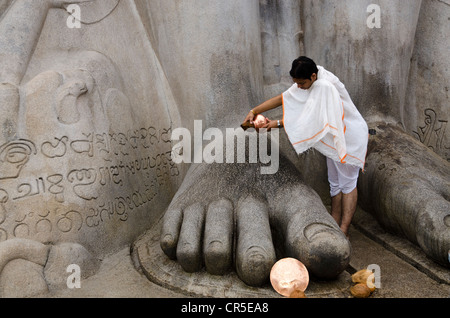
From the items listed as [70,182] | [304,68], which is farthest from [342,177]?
[70,182]

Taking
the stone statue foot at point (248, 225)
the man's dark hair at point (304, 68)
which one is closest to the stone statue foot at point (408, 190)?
the stone statue foot at point (248, 225)

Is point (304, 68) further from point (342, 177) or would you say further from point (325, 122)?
point (342, 177)

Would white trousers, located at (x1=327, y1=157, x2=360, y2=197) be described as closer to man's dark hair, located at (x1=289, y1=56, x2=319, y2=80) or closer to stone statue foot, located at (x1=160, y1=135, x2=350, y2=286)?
stone statue foot, located at (x1=160, y1=135, x2=350, y2=286)

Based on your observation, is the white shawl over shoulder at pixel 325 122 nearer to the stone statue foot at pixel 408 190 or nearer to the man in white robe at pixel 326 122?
the man in white robe at pixel 326 122

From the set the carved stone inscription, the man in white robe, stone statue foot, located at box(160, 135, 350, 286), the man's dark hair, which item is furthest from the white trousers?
the carved stone inscription

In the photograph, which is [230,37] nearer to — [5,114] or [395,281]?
[5,114]

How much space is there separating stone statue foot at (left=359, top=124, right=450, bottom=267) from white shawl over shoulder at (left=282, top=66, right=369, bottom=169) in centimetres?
14

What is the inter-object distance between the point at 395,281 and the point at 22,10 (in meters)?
1.53

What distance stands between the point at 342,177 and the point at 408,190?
0.25m

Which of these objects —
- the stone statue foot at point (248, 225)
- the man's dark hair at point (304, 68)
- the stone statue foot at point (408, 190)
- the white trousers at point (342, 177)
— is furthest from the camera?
the white trousers at point (342, 177)

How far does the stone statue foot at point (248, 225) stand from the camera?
145 centimetres

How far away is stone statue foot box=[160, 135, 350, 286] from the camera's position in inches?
57.1

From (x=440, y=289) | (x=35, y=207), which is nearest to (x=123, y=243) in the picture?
(x=35, y=207)

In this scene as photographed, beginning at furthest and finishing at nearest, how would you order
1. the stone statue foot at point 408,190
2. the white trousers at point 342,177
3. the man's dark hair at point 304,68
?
the white trousers at point 342,177 < the man's dark hair at point 304,68 < the stone statue foot at point 408,190
